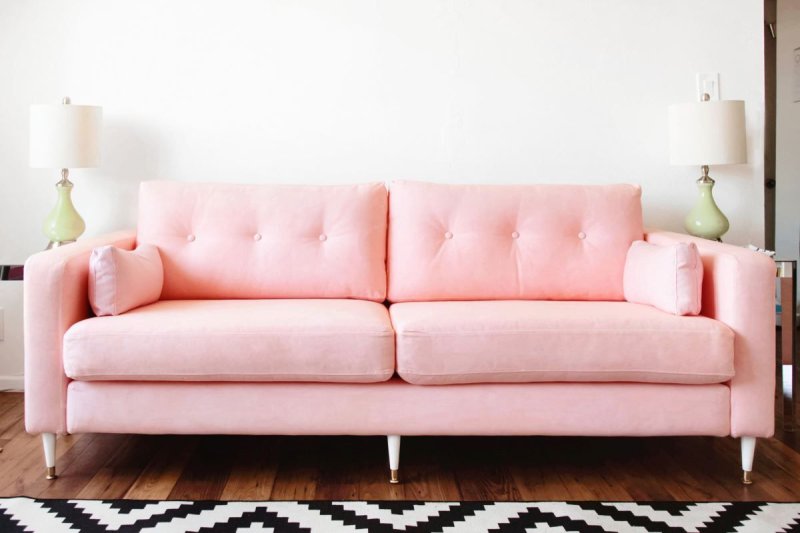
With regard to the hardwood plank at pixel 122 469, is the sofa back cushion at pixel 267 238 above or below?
above

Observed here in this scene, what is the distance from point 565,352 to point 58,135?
76.7 inches

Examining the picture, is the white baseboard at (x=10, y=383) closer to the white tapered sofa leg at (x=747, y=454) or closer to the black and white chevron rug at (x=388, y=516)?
the black and white chevron rug at (x=388, y=516)

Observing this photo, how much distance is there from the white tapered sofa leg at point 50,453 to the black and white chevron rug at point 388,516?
17 centimetres

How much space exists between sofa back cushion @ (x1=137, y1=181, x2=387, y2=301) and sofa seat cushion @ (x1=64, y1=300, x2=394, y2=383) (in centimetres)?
51

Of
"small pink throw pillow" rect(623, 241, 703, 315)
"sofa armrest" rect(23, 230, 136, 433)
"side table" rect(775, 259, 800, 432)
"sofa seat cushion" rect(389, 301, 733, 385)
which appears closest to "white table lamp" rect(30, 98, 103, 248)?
"sofa armrest" rect(23, 230, 136, 433)

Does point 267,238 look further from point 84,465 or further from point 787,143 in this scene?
point 787,143

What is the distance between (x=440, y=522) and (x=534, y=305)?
2.64 feet

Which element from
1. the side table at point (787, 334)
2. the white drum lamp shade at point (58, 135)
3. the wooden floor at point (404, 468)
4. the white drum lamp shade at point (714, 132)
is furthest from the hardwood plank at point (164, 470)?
the white drum lamp shade at point (714, 132)

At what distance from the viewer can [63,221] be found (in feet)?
9.77

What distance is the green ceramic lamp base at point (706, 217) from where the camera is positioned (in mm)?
3070

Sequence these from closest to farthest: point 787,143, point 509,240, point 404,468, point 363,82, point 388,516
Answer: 1. point 388,516
2. point 404,468
3. point 509,240
4. point 363,82
5. point 787,143

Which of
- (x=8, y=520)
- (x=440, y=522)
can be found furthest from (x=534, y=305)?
(x=8, y=520)

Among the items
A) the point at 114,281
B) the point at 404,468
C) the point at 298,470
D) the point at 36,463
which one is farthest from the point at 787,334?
the point at 36,463

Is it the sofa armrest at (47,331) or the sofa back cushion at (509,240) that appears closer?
the sofa armrest at (47,331)
